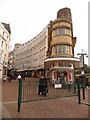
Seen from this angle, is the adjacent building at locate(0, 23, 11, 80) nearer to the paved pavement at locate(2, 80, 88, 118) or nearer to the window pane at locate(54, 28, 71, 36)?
the window pane at locate(54, 28, 71, 36)

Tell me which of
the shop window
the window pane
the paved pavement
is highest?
the window pane

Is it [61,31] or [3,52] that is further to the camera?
[3,52]

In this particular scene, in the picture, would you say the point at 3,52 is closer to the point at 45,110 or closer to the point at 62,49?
the point at 62,49

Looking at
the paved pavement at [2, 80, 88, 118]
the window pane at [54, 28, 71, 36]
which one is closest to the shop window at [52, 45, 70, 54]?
the window pane at [54, 28, 71, 36]

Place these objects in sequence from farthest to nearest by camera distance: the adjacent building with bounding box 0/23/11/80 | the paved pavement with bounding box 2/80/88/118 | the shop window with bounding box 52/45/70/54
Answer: the adjacent building with bounding box 0/23/11/80
the shop window with bounding box 52/45/70/54
the paved pavement with bounding box 2/80/88/118

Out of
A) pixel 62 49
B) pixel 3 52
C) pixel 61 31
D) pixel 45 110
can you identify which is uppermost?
pixel 61 31

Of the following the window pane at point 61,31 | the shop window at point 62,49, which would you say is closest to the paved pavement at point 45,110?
the shop window at point 62,49

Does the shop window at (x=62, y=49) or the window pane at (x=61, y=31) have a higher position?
the window pane at (x=61, y=31)

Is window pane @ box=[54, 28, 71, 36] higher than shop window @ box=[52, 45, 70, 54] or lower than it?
higher

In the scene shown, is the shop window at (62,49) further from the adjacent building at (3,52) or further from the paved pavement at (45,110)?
the paved pavement at (45,110)

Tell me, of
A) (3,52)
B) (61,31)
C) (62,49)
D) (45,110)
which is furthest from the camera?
(3,52)

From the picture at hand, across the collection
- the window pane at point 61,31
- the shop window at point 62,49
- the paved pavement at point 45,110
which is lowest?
the paved pavement at point 45,110

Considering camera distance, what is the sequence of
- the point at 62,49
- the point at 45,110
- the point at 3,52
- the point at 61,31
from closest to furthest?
1. the point at 45,110
2. the point at 62,49
3. the point at 61,31
4. the point at 3,52

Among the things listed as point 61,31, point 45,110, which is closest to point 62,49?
point 61,31
